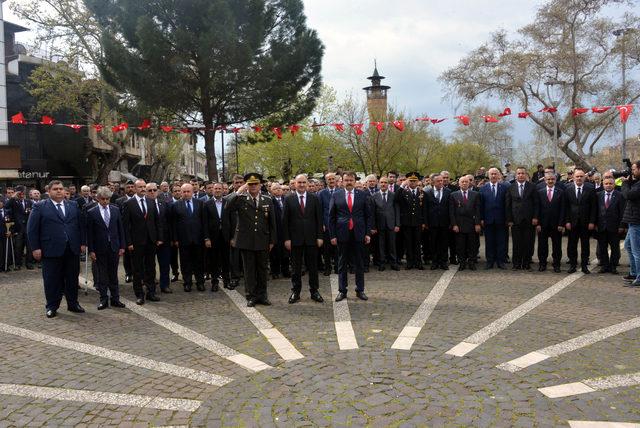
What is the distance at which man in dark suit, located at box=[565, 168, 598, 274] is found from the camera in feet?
35.4

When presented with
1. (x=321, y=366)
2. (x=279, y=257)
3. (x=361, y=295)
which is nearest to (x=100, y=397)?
(x=321, y=366)

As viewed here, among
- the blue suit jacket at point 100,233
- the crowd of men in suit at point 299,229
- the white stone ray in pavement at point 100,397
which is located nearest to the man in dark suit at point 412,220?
the crowd of men in suit at point 299,229

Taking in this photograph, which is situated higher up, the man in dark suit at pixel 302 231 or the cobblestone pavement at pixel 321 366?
the man in dark suit at pixel 302 231

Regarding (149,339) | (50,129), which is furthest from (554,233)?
(50,129)

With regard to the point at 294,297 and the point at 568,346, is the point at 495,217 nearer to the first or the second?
the point at 294,297

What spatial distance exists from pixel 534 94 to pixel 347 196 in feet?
88.6

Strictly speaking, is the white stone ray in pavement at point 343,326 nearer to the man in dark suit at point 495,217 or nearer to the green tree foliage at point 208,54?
the man in dark suit at point 495,217

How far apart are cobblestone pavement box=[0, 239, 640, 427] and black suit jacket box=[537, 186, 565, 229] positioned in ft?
8.06

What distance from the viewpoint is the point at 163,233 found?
31.6 feet

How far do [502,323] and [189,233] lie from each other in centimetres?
588

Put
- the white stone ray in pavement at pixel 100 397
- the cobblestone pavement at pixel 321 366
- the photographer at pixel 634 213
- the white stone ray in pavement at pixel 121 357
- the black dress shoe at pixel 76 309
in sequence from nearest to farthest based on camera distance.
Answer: the cobblestone pavement at pixel 321 366 → the white stone ray in pavement at pixel 100 397 → the white stone ray in pavement at pixel 121 357 → the black dress shoe at pixel 76 309 → the photographer at pixel 634 213

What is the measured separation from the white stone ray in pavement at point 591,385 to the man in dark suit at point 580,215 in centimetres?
627

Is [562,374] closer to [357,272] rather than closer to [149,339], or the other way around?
[357,272]

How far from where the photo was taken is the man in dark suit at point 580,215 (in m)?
10.8
